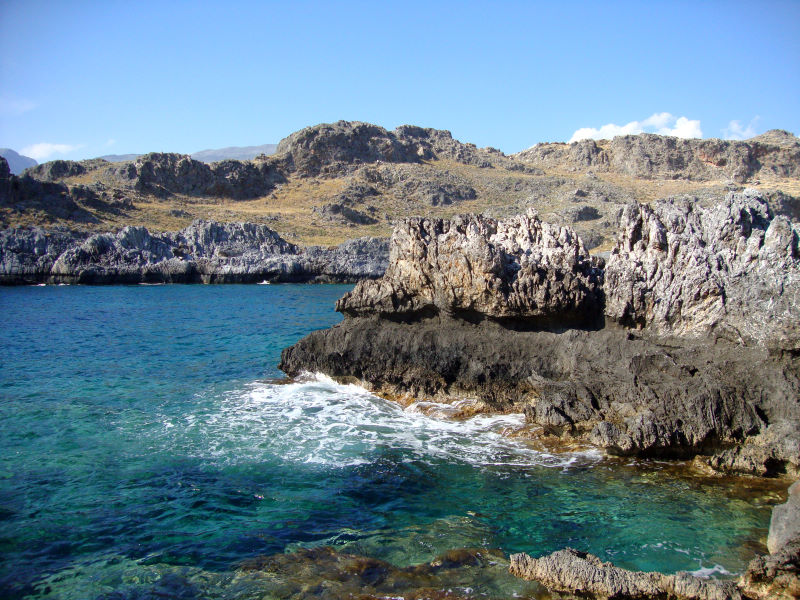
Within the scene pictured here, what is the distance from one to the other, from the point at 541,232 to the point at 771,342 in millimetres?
6876

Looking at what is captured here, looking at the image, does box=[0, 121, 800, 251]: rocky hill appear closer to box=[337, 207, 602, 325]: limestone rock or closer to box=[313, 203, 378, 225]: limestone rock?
box=[313, 203, 378, 225]: limestone rock

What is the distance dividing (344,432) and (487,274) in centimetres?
505

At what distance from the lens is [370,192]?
96438mm

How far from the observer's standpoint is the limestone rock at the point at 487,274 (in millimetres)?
14164

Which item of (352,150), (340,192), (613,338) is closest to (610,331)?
(613,338)

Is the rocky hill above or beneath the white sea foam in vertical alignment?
above

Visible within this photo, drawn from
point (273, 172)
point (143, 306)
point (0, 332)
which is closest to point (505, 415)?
point (0, 332)

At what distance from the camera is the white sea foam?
35.6 ft

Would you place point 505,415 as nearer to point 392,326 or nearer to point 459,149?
point 392,326

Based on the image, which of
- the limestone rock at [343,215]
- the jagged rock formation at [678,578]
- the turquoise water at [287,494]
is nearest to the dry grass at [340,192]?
the limestone rock at [343,215]

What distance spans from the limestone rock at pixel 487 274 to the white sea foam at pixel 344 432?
274 cm

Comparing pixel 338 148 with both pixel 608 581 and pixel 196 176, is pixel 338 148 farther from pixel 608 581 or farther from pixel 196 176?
pixel 608 581

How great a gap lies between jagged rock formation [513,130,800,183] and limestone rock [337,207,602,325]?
89.2 meters

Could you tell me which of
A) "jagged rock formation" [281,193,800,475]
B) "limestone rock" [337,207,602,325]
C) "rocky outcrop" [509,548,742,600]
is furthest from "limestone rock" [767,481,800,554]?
"limestone rock" [337,207,602,325]
